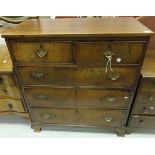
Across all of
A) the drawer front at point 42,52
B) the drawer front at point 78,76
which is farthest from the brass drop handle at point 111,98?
the drawer front at point 42,52

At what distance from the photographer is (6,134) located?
1695mm

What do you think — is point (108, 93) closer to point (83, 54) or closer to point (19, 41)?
point (83, 54)

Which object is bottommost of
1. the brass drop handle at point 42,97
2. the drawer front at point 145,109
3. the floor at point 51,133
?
the floor at point 51,133

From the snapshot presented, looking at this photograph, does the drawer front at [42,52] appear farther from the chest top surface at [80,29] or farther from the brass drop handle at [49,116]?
the brass drop handle at [49,116]

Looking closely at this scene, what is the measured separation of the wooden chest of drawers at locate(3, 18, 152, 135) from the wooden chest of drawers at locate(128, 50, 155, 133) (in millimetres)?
63

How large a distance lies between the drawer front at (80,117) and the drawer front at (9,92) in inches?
8.0

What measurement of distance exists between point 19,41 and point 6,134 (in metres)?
1.05

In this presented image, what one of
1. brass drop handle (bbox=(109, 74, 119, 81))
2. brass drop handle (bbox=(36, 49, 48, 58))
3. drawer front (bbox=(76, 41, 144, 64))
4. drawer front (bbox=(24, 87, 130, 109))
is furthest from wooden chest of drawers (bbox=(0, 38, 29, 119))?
brass drop handle (bbox=(109, 74, 119, 81))

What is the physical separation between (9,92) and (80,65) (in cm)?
68

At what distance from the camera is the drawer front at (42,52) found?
Answer: 1075 millimetres

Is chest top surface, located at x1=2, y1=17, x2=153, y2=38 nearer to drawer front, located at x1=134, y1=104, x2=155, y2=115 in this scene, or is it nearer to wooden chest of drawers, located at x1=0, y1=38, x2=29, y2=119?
wooden chest of drawers, located at x1=0, y1=38, x2=29, y2=119

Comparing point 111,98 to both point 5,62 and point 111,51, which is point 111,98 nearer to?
point 111,51

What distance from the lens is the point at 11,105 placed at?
5.07 ft
